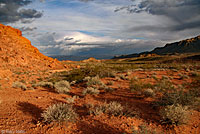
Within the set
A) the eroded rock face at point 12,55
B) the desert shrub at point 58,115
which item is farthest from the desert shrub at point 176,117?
the eroded rock face at point 12,55

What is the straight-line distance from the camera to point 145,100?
297 inches

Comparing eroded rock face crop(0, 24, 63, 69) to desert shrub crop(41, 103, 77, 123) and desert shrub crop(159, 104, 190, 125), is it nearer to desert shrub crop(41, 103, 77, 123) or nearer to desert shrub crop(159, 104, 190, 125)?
desert shrub crop(41, 103, 77, 123)

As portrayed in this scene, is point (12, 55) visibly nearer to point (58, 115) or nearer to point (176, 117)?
point (58, 115)

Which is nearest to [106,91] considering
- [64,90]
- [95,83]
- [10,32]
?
[95,83]

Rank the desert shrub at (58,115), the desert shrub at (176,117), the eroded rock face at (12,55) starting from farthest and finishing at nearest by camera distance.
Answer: the eroded rock face at (12,55)
the desert shrub at (176,117)
the desert shrub at (58,115)

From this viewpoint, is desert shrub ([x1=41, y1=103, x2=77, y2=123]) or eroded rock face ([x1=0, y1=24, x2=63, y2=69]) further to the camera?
eroded rock face ([x1=0, y1=24, x2=63, y2=69])

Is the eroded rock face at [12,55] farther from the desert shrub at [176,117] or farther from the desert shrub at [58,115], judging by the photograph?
the desert shrub at [176,117]

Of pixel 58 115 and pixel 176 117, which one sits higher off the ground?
pixel 58 115

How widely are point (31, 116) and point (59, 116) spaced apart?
137 cm

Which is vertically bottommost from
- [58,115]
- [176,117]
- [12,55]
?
[176,117]

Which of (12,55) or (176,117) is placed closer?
(176,117)

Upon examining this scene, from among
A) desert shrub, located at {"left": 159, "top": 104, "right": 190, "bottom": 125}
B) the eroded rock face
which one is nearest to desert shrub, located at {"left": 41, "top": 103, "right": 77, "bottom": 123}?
desert shrub, located at {"left": 159, "top": 104, "right": 190, "bottom": 125}

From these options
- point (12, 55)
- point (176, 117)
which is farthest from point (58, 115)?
point (12, 55)

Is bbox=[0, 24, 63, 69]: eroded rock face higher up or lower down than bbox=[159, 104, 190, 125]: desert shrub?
higher up
